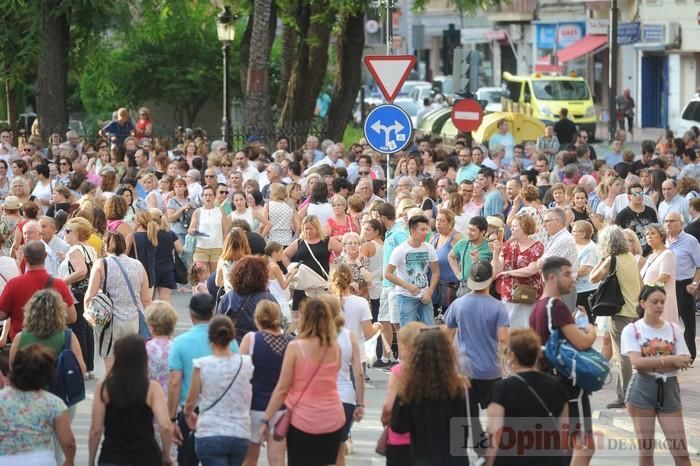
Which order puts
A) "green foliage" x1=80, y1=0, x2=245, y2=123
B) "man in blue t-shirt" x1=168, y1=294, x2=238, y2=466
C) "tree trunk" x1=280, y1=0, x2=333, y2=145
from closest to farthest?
"man in blue t-shirt" x1=168, y1=294, x2=238, y2=466 < "tree trunk" x1=280, y1=0, x2=333, y2=145 < "green foliage" x1=80, y1=0, x2=245, y2=123

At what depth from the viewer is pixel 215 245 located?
1789cm

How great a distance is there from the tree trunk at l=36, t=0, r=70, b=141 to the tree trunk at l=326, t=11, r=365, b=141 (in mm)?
5839

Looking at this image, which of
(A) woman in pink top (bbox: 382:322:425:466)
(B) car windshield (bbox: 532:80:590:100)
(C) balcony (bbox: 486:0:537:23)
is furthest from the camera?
(C) balcony (bbox: 486:0:537:23)

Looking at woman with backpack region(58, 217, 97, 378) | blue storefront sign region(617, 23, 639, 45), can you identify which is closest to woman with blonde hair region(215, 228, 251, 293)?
woman with backpack region(58, 217, 97, 378)

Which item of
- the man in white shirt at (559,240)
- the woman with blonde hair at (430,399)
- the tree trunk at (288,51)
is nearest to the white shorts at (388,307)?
the man in white shirt at (559,240)

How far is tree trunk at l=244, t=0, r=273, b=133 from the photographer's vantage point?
3017 centimetres

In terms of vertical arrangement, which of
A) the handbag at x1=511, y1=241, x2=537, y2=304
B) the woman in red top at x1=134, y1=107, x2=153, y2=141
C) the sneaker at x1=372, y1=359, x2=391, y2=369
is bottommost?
the sneaker at x1=372, y1=359, x2=391, y2=369

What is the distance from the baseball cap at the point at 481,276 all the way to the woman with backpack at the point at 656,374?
41.8 inches

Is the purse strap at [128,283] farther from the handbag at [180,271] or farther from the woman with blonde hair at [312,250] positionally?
the handbag at [180,271]

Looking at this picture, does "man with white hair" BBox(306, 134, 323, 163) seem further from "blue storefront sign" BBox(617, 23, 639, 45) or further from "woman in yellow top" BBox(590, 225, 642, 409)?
"blue storefront sign" BBox(617, 23, 639, 45)

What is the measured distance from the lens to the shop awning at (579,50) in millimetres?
59250

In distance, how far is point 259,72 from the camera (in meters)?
30.8

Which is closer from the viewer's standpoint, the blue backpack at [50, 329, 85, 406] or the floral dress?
the blue backpack at [50, 329, 85, 406]

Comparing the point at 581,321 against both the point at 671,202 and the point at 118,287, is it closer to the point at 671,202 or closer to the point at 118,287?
the point at 118,287
